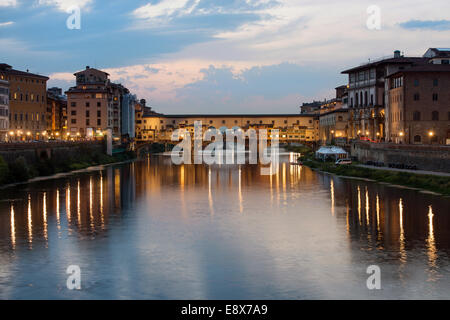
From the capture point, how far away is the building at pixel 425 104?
245ft

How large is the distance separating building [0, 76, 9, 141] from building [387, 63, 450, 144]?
178ft

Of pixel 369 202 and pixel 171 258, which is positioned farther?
pixel 369 202

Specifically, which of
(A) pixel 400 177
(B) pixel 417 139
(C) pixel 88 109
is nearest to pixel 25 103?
(C) pixel 88 109

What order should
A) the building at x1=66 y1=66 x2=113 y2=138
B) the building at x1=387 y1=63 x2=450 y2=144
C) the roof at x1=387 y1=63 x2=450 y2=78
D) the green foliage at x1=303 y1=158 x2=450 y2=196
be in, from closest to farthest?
1. the green foliage at x1=303 y1=158 x2=450 y2=196
2. the roof at x1=387 y1=63 x2=450 y2=78
3. the building at x1=387 y1=63 x2=450 y2=144
4. the building at x1=66 y1=66 x2=113 y2=138

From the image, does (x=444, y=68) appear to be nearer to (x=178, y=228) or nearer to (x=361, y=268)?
(x=178, y=228)

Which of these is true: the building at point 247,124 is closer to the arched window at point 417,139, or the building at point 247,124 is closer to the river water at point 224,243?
the arched window at point 417,139

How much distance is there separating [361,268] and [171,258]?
24.7 ft

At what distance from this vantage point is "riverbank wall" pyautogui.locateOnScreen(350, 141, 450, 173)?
176 feet

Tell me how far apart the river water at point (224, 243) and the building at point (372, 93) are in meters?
46.1

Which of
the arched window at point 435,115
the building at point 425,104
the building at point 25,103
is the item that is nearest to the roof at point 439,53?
the building at point 425,104

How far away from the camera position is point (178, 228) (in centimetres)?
3319

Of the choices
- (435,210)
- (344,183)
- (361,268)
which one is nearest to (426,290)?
(361,268)

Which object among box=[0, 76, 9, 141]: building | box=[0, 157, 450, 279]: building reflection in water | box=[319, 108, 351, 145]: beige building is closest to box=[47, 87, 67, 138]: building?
A: box=[0, 76, 9, 141]: building

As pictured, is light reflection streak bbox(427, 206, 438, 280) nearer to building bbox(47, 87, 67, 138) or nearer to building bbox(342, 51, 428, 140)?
building bbox(342, 51, 428, 140)
